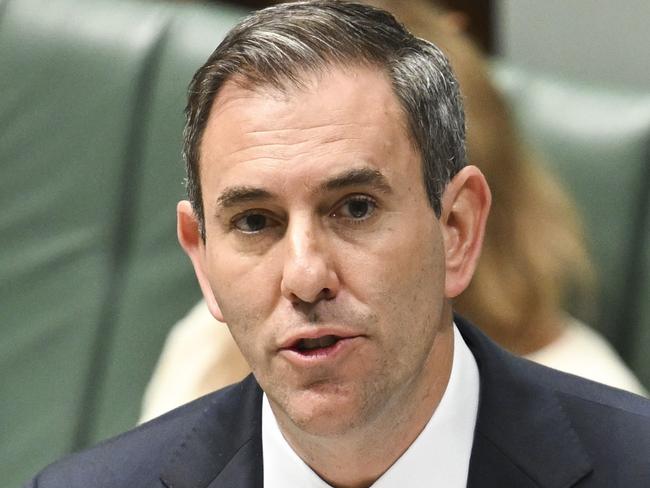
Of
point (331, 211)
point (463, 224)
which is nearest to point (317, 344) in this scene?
point (331, 211)

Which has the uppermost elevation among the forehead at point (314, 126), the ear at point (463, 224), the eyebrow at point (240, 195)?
the forehead at point (314, 126)

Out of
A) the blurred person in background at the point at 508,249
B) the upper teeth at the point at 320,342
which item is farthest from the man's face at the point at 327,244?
the blurred person in background at the point at 508,249

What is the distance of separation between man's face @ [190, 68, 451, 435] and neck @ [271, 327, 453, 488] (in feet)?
0.08

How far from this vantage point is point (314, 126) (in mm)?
1193

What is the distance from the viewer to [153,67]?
2.47 meters

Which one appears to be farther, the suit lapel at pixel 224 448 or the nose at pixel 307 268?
the suit lapel at pixel 224 448

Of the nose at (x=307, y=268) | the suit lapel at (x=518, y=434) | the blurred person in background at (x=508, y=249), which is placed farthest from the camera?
the blurred person in background at (x=508, y=249)

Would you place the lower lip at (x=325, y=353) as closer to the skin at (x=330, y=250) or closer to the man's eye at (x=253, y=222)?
the skin at (x=330, y=250)

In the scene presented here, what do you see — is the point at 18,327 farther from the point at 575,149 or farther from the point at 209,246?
the point at 209,246

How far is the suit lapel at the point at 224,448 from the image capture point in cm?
134

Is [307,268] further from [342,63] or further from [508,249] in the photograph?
[508,249]

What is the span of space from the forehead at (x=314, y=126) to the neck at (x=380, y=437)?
0.20 m

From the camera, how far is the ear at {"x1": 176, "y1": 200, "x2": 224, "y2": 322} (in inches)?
52.9

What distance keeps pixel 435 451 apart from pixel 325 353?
7.4 inches
